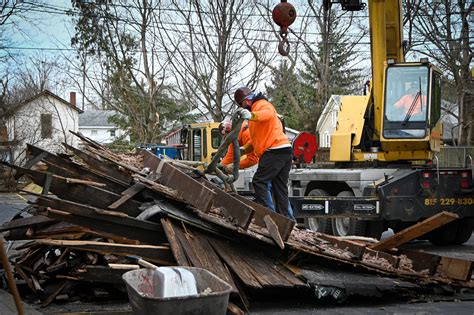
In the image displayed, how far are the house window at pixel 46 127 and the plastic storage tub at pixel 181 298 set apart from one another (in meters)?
34.6

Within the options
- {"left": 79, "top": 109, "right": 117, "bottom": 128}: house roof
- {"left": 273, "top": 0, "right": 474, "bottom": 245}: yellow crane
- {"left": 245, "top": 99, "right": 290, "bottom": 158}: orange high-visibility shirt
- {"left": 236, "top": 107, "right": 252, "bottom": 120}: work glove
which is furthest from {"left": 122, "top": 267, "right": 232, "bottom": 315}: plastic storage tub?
{"left": 79, "top": 109, "right": 117, "bottom": 128}: house roof

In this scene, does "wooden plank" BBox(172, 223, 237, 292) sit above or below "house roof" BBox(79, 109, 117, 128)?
below

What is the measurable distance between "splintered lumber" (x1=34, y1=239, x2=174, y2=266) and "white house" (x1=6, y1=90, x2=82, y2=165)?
53.1 feet

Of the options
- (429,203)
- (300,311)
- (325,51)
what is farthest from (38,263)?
(325,51)

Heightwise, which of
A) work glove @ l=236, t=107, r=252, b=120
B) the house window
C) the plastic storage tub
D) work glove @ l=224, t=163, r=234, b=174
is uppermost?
the house window

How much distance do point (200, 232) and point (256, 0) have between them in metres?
21.9

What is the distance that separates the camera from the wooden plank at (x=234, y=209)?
20.2 feet

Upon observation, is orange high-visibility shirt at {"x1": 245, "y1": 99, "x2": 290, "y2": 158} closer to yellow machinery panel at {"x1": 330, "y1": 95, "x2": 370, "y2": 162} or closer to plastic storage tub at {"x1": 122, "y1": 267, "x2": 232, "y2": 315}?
plastic storage tub at {"x1": 122, "y1": 267, "x2": 232, "y2": 315}

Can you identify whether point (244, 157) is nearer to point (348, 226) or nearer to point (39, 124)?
point (348, 226)

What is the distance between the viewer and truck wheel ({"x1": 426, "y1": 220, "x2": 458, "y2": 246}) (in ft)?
39.1

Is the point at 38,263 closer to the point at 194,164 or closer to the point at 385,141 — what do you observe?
the point at 194,164

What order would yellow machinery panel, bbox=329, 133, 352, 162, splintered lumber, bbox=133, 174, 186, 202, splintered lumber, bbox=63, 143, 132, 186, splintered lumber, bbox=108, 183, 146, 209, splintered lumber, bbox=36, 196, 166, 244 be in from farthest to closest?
1. yellow machinery panel, bbox=329, 133, 352, 162
2. splintered lumber, bbox=63, 143, 132, 186
3. splintered lumber, bbox=133, 174, 186, 202
4. splintered lumber, bbox=108, 183, 146, 209
5. splintered lumber, bbox=36, 196, 166, 244

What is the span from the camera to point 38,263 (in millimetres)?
6449

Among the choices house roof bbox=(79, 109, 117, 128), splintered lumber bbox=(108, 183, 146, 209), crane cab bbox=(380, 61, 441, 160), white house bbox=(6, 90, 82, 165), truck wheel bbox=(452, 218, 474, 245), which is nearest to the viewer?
splintered lumber bbox=(108, 183, 146, 209)
